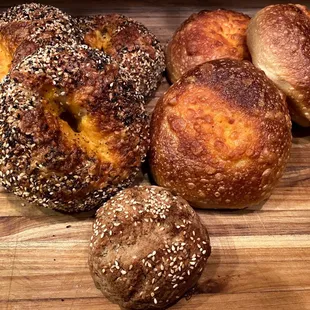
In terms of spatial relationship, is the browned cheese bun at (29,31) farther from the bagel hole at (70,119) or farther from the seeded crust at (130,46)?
the bagel hole at (70,119)

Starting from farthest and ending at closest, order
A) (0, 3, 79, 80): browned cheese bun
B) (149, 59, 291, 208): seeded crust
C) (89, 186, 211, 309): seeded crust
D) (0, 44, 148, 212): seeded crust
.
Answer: (0, 3, 79, 80): browned cheese bun → (149, 59, 291, 208): seeded crust → (0, 44, 148, 212): seeded crust → (89, 186, 211, 309): seeded crust

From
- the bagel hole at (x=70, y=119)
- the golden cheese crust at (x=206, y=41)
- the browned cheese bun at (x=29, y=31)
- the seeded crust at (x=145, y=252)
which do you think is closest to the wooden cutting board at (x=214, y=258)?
the seeded crust at (x=145, y=252)

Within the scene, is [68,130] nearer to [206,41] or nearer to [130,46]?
[130,46]

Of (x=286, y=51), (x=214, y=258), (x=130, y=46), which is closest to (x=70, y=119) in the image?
(x=130, y=46)

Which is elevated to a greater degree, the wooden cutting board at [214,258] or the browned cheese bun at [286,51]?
the browned cheese bun at [286,51]

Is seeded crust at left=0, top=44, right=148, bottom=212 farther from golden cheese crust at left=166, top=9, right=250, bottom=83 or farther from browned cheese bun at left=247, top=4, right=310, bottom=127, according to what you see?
browned cheese bun at left=247, top=4, right=310, bottom=127

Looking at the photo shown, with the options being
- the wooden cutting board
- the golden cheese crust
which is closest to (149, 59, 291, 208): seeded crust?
the wooden cutting board

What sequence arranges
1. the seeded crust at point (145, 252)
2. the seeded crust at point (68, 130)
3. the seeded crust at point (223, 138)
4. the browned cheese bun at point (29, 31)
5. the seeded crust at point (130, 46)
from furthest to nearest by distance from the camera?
the seeded crust at point (130, 46)
the browned cheese bun at point (29, 31)
the seeded crust at point (223, 138)
the seeded crust at point (68, 130)
the seeded crust at point (145, 252)
